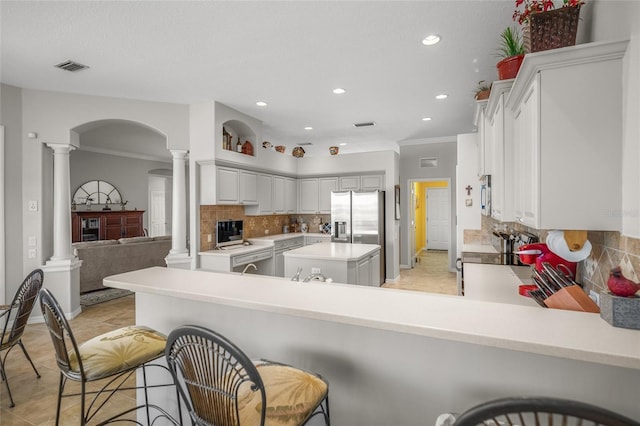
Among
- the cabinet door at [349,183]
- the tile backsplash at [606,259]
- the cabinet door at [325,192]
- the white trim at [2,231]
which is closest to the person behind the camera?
the tile backsplash at [606,259]

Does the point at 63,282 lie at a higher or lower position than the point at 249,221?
lower

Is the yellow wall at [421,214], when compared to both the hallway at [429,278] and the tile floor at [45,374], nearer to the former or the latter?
the hallway at [429,278]

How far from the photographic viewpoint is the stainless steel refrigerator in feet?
19.6

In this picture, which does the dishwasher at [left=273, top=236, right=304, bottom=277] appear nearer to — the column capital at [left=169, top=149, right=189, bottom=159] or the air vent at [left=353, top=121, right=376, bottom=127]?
the column capital at [left=169, top=149, right=189, bottom=159]

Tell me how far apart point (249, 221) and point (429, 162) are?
163 inches

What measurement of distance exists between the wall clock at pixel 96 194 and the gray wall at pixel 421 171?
23.3 feet

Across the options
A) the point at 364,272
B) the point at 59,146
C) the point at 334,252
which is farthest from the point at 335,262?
the point at 59,146

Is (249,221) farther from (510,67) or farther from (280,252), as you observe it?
(510,67)

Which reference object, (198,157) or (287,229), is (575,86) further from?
(287,229)

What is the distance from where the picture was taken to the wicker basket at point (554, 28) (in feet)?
4.81

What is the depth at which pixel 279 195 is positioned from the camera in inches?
252

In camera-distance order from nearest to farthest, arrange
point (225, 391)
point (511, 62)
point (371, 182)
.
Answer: point (225, 391) < point (511, 62) < point (371, 182)

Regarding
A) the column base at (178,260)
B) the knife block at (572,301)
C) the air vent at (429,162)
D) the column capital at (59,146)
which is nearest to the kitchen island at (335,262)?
the column base at (178,260)

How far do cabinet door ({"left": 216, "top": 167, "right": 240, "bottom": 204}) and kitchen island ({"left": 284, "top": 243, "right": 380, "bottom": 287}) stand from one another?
138 centimetres
